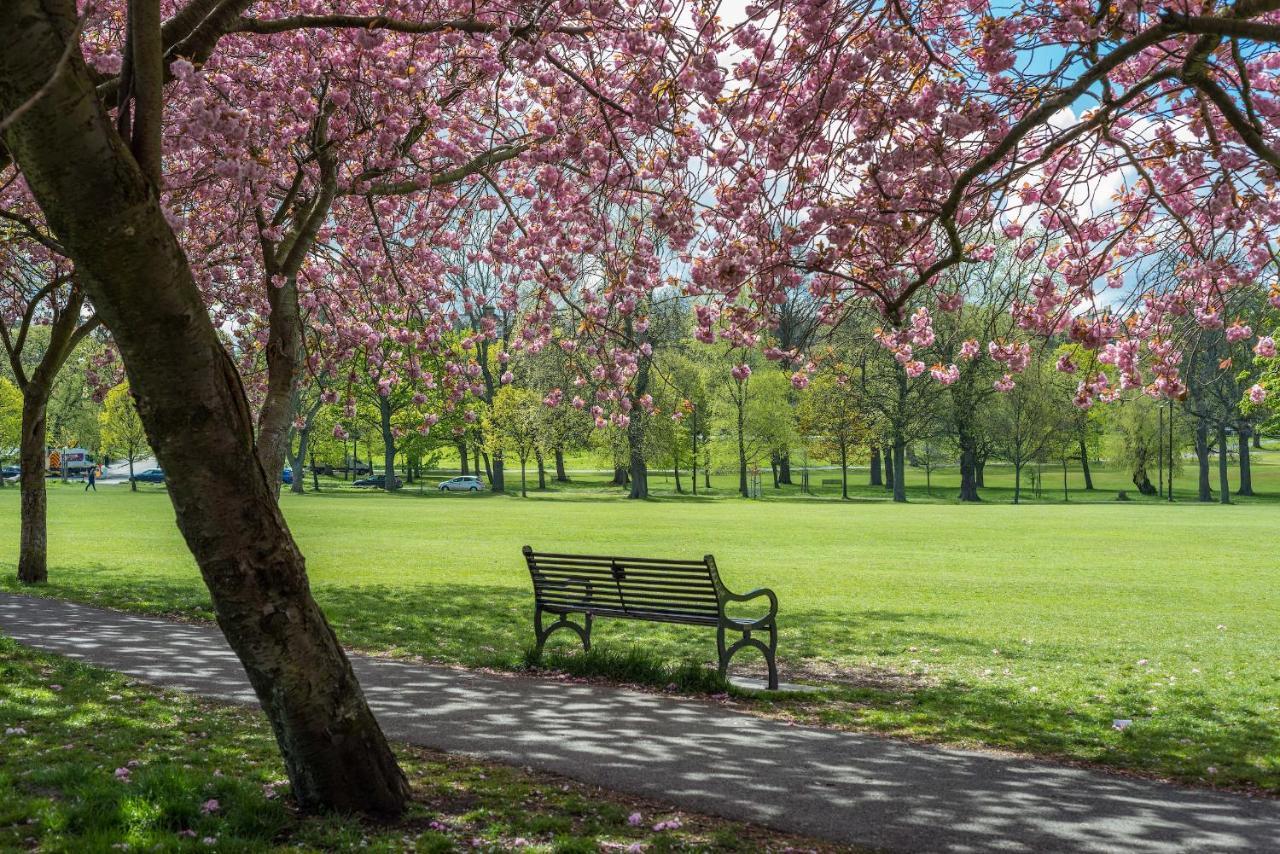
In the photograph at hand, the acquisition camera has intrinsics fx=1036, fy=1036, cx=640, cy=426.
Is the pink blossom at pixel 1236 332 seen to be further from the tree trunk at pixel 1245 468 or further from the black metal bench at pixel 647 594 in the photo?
the tree trunk at pixel 1245 468

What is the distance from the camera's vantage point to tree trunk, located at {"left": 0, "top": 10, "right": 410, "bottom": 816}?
3621 mm

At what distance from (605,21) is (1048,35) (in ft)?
11.2

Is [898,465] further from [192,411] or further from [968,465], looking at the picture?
[192,411]

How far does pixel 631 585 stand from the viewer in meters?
8.97

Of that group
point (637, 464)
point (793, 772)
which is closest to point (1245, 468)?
point (637, 464)

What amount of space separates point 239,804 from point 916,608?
11770mm

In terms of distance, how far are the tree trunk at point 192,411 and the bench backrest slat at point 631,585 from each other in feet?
13.1

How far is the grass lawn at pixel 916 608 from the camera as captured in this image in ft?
25.4

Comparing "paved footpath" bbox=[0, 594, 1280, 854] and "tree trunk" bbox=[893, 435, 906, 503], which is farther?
"tree trunk" bbox=[893, 435, 906, 503]

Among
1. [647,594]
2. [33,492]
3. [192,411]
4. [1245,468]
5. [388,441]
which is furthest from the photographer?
[1245,468]

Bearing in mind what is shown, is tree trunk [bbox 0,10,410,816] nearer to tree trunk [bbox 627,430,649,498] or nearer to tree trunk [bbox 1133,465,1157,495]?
tree trunk [bbox 627,430,649,498]

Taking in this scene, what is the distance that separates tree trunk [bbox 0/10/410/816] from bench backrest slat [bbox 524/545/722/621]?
13.1ft

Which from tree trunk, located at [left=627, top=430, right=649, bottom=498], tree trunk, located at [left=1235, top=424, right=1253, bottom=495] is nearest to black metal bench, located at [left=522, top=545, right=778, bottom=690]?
tree trunk, located at [left=627, top=430, right=649, bottom=498]

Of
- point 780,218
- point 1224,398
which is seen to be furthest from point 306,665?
point 1224,398
